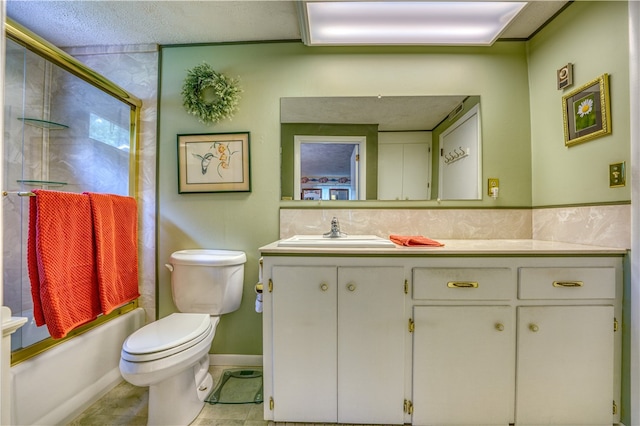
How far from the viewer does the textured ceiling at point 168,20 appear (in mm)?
1567

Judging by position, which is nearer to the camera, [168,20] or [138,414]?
[138,414]

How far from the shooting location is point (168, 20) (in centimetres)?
167

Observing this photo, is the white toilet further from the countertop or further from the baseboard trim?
the countertop

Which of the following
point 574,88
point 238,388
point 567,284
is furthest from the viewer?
point 238,388

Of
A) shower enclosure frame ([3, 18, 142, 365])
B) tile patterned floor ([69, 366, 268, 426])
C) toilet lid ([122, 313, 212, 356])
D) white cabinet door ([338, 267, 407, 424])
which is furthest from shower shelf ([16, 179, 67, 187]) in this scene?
white cabinet door ([338, 267, 407, 424])

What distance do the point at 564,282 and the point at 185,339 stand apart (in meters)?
1.79

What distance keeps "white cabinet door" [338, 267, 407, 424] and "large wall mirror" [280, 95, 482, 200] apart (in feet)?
2.28

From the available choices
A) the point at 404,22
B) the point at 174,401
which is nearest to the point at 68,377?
the point at 174,401

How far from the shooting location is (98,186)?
190 cm

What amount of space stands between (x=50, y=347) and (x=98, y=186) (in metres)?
1.05

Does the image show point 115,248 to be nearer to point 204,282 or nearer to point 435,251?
point 204,282

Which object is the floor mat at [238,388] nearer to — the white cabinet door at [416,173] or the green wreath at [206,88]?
the white cabinet door at [416,173]

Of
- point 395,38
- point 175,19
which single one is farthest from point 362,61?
point 175,19

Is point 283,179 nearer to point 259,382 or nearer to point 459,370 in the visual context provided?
point 259,382
